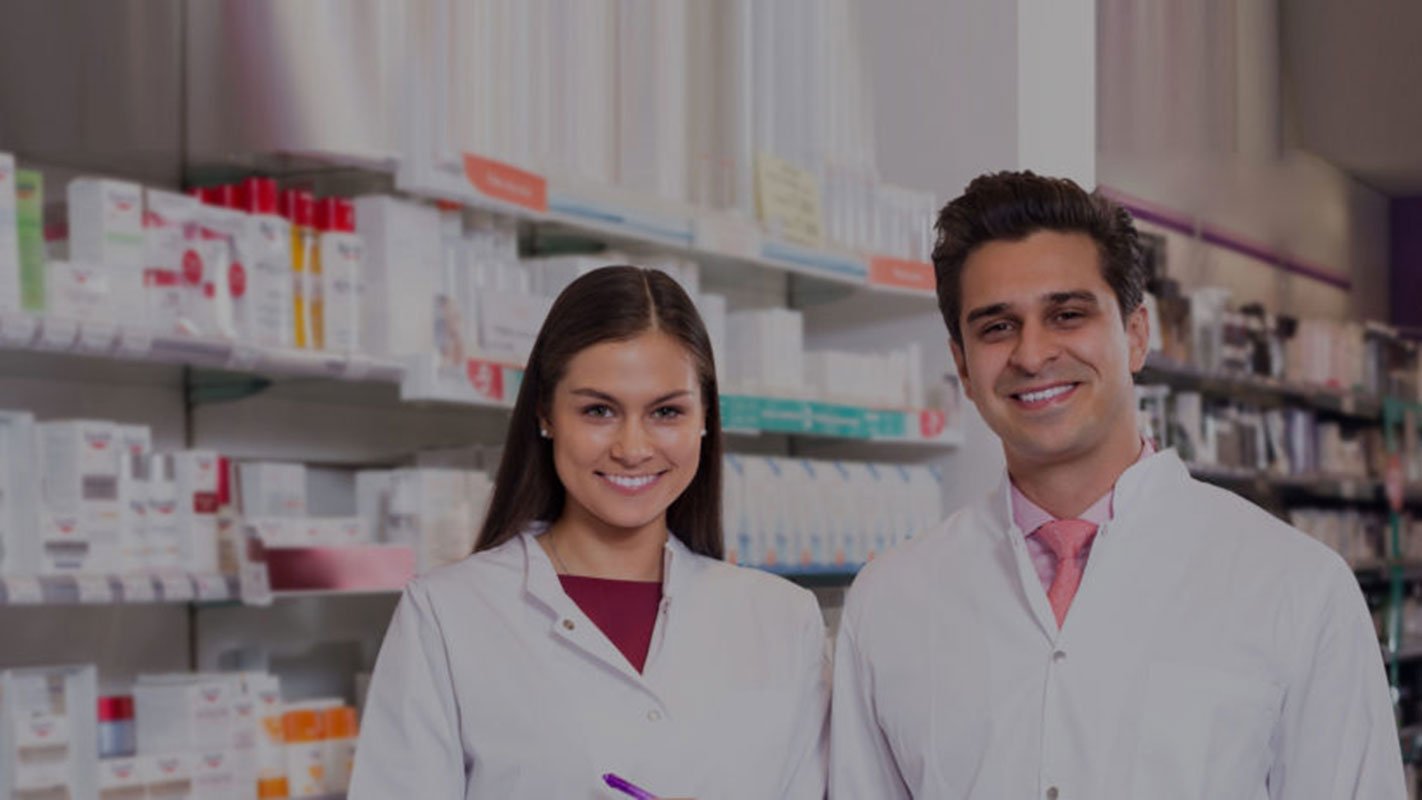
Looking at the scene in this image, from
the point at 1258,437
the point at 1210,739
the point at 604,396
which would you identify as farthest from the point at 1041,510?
the point at 1258,437

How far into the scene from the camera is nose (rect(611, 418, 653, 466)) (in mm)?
2436

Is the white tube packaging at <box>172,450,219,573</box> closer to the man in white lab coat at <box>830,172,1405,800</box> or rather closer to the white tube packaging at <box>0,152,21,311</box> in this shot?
the white tube packaging at <box>0,152,21,311</box>

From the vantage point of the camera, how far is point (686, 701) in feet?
8.16

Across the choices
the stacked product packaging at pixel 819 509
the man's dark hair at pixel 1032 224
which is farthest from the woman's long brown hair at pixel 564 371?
the stacked product packaging at pixel 819 509

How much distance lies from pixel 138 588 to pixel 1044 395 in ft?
6.70

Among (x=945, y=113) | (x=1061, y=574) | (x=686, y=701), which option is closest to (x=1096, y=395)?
(x=1061, y=574)

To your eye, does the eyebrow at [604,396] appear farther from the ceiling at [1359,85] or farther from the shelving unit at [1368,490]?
the ceiling at [1359,85]

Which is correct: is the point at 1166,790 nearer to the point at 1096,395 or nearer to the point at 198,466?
the point at 1096,395

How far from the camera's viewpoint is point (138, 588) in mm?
3689

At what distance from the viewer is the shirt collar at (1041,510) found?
7.99 ft

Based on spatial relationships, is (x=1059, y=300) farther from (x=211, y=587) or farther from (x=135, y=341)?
(x=211, y=587)

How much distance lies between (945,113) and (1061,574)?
381 centimetres

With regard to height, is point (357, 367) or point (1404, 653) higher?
point (357, 367)

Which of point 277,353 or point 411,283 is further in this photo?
point 411,283
